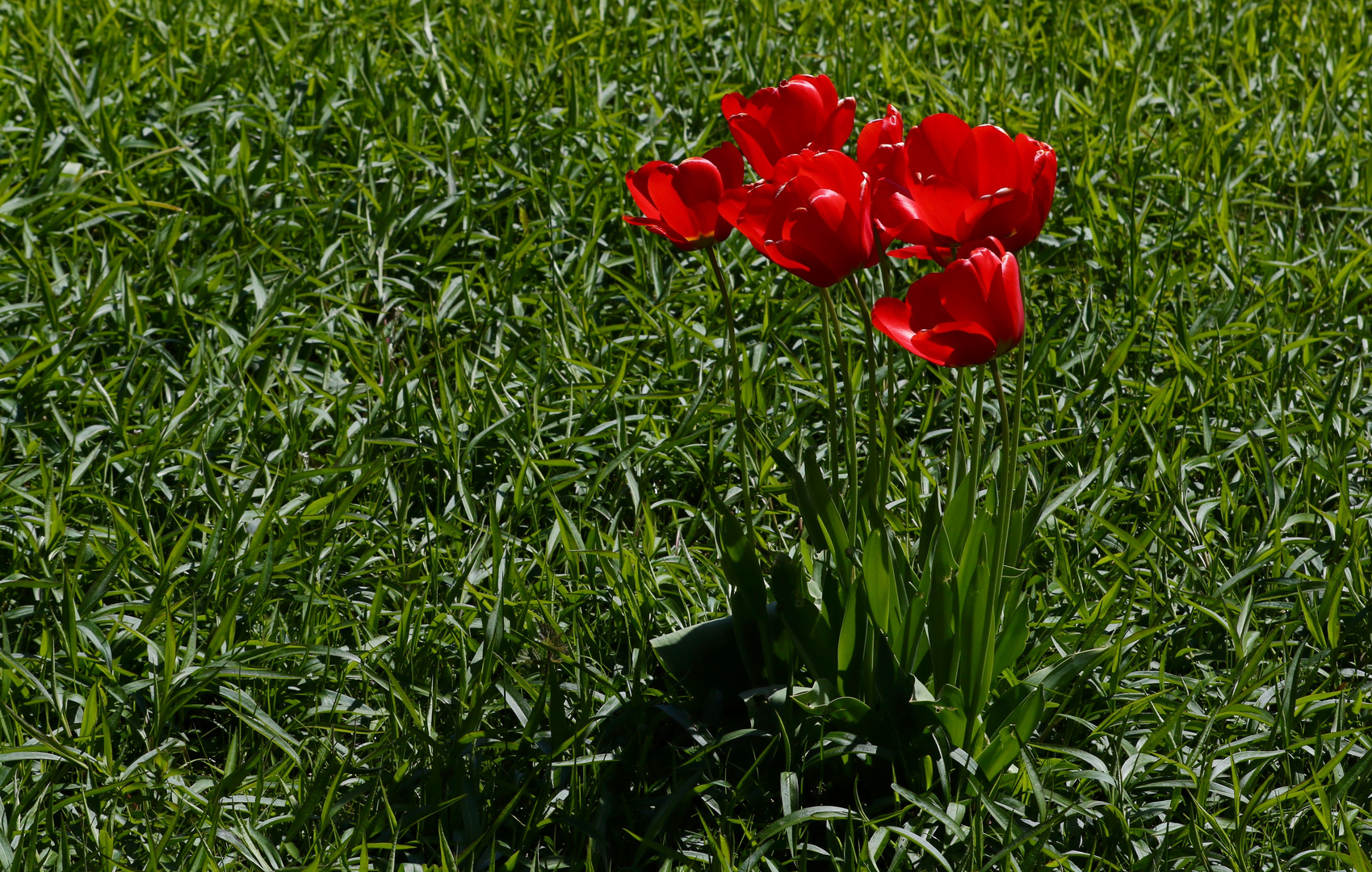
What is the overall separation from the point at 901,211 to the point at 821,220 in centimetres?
10

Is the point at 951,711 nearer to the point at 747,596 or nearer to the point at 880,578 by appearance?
the point at 880,578

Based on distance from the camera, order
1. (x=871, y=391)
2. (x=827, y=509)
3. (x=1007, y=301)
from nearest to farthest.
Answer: (x=1007, y=301), (x=871, y=391), (x=827, y=509)

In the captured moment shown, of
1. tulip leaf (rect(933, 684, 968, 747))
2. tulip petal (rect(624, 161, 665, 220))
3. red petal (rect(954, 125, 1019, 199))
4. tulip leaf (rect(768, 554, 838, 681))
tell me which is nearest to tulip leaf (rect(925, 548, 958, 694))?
tulip leaf (rect(933, 684, 968, 747))

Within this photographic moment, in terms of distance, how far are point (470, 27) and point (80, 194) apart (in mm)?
1107

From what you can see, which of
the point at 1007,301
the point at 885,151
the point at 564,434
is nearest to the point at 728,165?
the point at 885,151

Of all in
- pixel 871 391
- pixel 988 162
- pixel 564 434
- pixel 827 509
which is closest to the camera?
pixel 988 162

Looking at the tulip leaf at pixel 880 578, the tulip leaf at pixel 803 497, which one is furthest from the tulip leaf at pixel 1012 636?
the tulip leaf at pixel 803 497

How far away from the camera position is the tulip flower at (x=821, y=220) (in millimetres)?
1326

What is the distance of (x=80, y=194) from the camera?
8.81ft

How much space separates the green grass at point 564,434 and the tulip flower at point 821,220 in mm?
623

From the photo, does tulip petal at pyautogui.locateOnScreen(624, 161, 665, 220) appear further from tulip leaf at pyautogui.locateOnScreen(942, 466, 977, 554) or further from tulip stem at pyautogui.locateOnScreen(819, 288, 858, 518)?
tulip leaf at pyautogui.locateOnScreen(942, 466, 977, 554)

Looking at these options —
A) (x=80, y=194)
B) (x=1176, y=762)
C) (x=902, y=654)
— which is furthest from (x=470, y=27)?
(x=1176, y=762)

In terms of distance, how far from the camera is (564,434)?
A: 7.75ft

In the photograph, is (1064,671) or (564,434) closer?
(1064,671)
